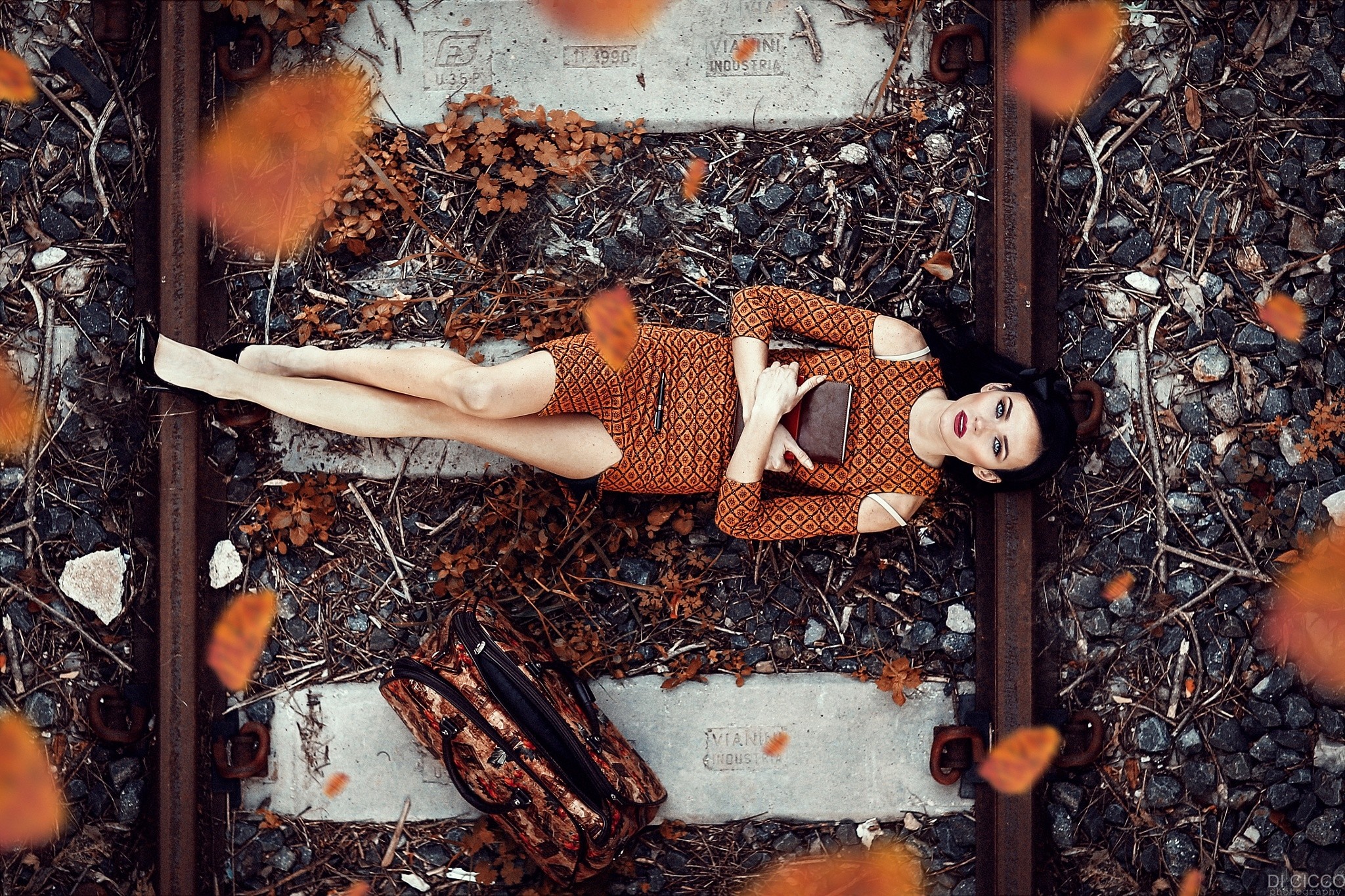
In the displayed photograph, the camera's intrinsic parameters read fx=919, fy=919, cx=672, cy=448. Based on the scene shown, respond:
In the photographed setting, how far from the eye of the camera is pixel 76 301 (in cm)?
366

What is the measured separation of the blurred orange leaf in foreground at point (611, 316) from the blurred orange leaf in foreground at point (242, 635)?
1.69 m

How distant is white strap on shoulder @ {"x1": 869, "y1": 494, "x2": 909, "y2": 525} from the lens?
10.2 feet

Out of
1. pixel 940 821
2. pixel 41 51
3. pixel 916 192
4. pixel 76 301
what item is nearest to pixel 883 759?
pixel 940 821

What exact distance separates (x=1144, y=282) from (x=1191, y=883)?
2.34m

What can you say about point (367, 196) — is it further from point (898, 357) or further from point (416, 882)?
point (416, 882)

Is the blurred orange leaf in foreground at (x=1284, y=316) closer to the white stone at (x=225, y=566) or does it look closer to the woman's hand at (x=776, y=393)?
the woman's hand at (x=776, y=393)

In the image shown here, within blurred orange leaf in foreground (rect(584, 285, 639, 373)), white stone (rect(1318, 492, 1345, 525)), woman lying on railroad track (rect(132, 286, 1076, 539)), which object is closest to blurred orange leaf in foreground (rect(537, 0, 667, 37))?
blurred orange leaf in foreground (rect(584, 285, 639, 373))

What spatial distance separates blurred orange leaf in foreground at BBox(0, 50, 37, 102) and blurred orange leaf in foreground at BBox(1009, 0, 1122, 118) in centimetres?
398

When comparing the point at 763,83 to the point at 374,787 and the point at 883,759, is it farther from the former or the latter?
the point at 374,787

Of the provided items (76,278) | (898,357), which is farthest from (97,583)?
(898,357)

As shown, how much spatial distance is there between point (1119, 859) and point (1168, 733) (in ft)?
1.73

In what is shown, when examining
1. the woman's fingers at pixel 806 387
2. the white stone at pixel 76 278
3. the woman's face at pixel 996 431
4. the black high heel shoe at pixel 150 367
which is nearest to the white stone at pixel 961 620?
the woman's face at pixel 996 431

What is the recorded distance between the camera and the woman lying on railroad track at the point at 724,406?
3.08 metres

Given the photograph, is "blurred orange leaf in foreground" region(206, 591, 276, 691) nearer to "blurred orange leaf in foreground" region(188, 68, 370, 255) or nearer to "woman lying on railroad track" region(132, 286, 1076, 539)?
"woman lying on railroad track" region(132, 286, 1076, 539)
